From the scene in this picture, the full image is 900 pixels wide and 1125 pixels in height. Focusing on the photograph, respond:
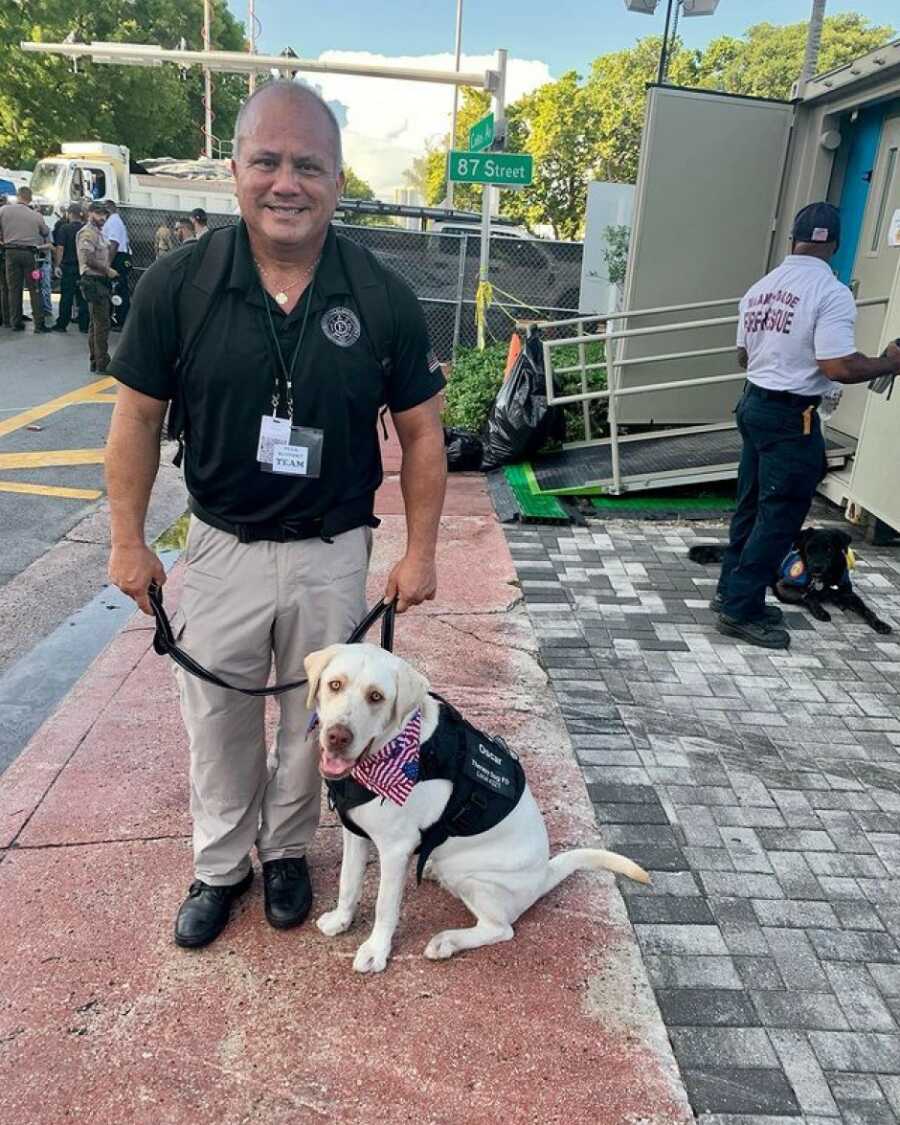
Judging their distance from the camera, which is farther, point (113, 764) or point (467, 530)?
point (467, 530)

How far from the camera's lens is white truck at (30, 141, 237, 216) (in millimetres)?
20250

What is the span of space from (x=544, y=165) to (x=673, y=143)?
32.7 metres

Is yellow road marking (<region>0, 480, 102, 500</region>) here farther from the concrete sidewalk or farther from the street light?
the street light

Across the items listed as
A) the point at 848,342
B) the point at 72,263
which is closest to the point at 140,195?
the point at 72,263

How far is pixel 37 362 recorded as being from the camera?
12.2 meters

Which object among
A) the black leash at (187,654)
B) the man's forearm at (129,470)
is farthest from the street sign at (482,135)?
the black leash at (187,654)

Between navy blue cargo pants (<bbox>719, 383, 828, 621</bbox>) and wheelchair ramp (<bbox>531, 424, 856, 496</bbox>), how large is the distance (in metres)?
1.83

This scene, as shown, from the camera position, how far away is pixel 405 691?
6.93 ft

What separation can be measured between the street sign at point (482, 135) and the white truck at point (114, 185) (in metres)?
10.5

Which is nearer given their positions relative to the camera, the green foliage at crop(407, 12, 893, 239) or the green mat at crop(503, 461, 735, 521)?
the green mat at crop(503, 461, 735, 521)

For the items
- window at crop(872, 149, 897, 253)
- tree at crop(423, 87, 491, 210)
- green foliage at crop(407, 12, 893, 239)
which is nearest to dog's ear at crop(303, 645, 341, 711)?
window at crop(872, 149, 897, 253)

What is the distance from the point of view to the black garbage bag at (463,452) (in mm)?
7520

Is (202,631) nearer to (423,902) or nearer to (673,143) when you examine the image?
(423,902)

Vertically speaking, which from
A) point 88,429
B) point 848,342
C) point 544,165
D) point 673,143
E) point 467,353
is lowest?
point 88,429
